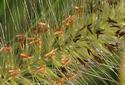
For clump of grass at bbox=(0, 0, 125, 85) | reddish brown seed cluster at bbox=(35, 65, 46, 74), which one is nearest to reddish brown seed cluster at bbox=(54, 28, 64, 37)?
clump of grass at bbox=(0, 0, 125, 85)

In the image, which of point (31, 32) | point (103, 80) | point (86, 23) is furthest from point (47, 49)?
point (103, 80)

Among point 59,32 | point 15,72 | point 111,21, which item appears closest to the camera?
point 15,72

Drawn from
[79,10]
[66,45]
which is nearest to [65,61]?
[66,45]

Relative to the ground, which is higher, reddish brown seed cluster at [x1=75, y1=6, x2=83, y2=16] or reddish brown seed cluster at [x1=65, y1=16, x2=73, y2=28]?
reddish brown seed cluster at [x1=75, y1=6, x2=83, y2=16]

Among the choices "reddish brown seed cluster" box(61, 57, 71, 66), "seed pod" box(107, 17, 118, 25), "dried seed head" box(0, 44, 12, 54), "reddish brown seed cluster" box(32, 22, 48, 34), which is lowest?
"reddish brown seed cluster" box(61, 57, 71, 66)

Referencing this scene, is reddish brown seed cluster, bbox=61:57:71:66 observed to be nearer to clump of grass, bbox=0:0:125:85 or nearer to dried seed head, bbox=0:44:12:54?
Answer: clump of grass, bbox=0:0:125:85

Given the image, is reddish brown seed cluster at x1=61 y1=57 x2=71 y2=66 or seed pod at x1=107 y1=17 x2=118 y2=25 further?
seed pod at x1=107 y1=17 x2=118 y2=25

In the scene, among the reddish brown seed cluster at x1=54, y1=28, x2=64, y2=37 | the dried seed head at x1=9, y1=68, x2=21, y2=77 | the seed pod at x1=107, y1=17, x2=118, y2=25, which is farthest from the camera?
the seed pod at x1=107, y1=17, x2=118, y2=25

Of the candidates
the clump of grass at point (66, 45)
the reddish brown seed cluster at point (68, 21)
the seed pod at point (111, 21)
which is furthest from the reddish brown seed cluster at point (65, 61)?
the seed pod at point (111, 21)

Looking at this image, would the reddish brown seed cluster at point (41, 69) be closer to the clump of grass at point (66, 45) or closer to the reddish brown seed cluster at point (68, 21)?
the clump of grass at point (66, 45)

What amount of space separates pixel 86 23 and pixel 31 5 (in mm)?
181

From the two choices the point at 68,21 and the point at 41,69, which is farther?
the point at 68,21

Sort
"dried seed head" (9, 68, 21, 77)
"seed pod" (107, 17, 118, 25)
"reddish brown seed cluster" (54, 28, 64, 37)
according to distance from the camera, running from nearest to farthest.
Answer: "dried seed head" (9, 68, 21, 77), "reddish brown seed cluster" (54, 28, 64, 37), "seed pod" (107, 17, 118, 25)

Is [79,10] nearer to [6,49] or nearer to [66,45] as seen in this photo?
[66,45]
